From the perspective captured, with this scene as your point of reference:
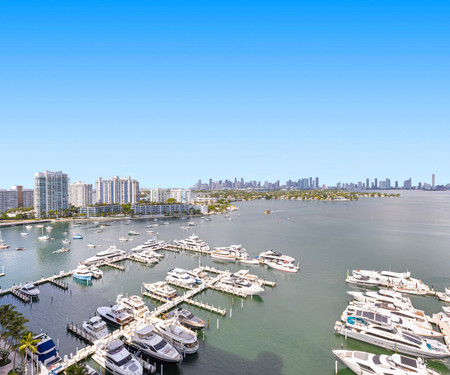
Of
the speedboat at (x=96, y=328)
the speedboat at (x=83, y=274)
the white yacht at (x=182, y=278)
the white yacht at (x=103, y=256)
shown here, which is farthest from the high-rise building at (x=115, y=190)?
the speedboat at (x=96, y=328)

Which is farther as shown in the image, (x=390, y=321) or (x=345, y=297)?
(x=345, y=297)

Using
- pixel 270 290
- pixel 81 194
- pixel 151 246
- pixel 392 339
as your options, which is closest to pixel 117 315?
pixel 270 290

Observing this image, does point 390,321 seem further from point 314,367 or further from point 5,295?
point 5,295

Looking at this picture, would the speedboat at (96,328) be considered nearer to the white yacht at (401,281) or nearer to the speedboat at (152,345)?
the speedboat at (152,345)

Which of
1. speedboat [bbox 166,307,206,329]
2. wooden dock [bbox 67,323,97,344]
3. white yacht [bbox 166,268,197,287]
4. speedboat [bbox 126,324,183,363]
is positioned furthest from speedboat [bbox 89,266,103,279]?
speedboat [bbox 126,324,183,363]

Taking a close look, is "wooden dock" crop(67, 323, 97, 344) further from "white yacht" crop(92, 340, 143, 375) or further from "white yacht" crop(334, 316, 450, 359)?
"white yacht" crop(334, 316, 450, 359)

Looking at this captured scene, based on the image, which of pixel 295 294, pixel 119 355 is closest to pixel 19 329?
pixel 119 355

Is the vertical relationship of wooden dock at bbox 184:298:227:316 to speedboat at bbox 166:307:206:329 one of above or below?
below
